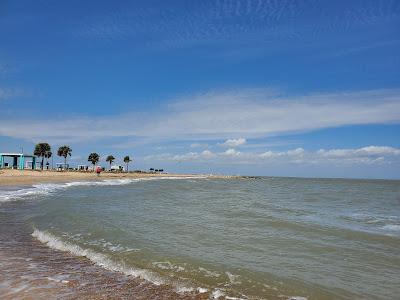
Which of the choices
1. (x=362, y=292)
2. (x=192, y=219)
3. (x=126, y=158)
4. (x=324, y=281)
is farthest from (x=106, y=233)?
(x=126, y=158)

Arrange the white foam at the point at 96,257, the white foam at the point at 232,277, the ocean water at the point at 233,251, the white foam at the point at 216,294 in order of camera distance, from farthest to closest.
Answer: the white foam at the point at 96,257, the white foam at the point at 232,277, the ocean water at the point at 233,251, the white foam at the point at 216,294

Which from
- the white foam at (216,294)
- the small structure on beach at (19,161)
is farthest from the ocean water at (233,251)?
the small structure on beach at (19,161)

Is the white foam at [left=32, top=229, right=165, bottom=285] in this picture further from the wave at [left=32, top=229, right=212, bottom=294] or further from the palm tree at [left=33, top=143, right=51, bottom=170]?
the palm tree at [left=33, top=143, right=51, bottom=170]

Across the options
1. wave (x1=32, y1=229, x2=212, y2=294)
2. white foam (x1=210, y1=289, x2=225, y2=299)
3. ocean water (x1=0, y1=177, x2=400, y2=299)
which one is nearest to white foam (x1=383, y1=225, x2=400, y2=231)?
ocean water (x1=0, y1=177, x2=400, y2=299)

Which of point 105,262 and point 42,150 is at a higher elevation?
point 42,150

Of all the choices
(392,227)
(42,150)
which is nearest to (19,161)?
(42,150)

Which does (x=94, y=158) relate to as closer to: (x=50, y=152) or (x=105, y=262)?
(x=50, y=152)

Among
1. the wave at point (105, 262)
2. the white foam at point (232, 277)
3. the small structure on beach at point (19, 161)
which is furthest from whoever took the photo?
the small structure on beach at point (19, 161)

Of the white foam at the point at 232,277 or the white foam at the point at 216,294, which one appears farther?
the white foam at the point at 232,277

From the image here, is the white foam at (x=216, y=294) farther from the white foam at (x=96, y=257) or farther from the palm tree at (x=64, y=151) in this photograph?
the palm tree at (x=64, y=151)

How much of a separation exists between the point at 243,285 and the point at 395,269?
190 inches

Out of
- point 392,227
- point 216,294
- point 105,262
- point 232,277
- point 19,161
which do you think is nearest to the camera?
point 216,294

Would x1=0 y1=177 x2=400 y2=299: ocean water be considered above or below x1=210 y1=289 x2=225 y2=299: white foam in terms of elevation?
above

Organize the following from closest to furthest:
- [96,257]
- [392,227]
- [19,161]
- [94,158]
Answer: [96,257] → [392,227] → [19,161] → [94,158]
